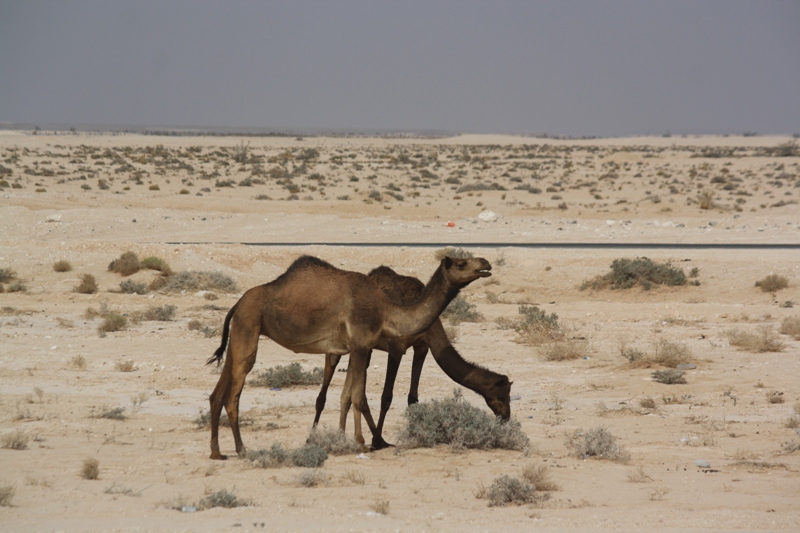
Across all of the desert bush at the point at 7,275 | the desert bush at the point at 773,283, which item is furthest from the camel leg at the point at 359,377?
the desert bush at the point at 7,275

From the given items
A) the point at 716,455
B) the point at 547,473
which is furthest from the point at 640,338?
the point at 547,473

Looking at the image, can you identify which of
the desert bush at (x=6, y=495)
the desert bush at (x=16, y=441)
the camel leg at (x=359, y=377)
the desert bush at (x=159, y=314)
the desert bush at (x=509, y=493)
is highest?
the camel leg at (x=359, y=377)

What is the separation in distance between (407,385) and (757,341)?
6.45 metres

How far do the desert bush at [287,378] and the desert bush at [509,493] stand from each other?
6514 millimetres

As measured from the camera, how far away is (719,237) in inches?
1319

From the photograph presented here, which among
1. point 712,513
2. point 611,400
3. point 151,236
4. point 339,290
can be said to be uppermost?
point 339,290

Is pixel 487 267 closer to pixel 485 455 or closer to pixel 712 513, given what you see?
pixel 485 455

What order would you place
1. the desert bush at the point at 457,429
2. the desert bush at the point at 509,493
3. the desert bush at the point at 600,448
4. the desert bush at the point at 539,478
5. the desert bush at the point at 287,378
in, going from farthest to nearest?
the desert bush at the point at 287,378 → the desert bush at the point at 457,429 → the desert bush at the point at 600,448 → the desert bush at the point at 539,478 → the desert bush at the point at 509,493

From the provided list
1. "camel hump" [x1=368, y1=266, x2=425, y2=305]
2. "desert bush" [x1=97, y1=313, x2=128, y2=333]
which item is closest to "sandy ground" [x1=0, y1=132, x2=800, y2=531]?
"desert bush" [x1=97, y1=313, x2=128, y2=333]

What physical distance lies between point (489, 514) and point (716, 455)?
350cm

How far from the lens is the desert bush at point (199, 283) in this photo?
76.6 feet

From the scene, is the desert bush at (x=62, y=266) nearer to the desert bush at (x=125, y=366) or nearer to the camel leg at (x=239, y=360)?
the desert bush at (x=125, y=366)

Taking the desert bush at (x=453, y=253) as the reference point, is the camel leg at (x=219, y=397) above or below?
above

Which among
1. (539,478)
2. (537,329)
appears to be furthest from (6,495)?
(537,329)
